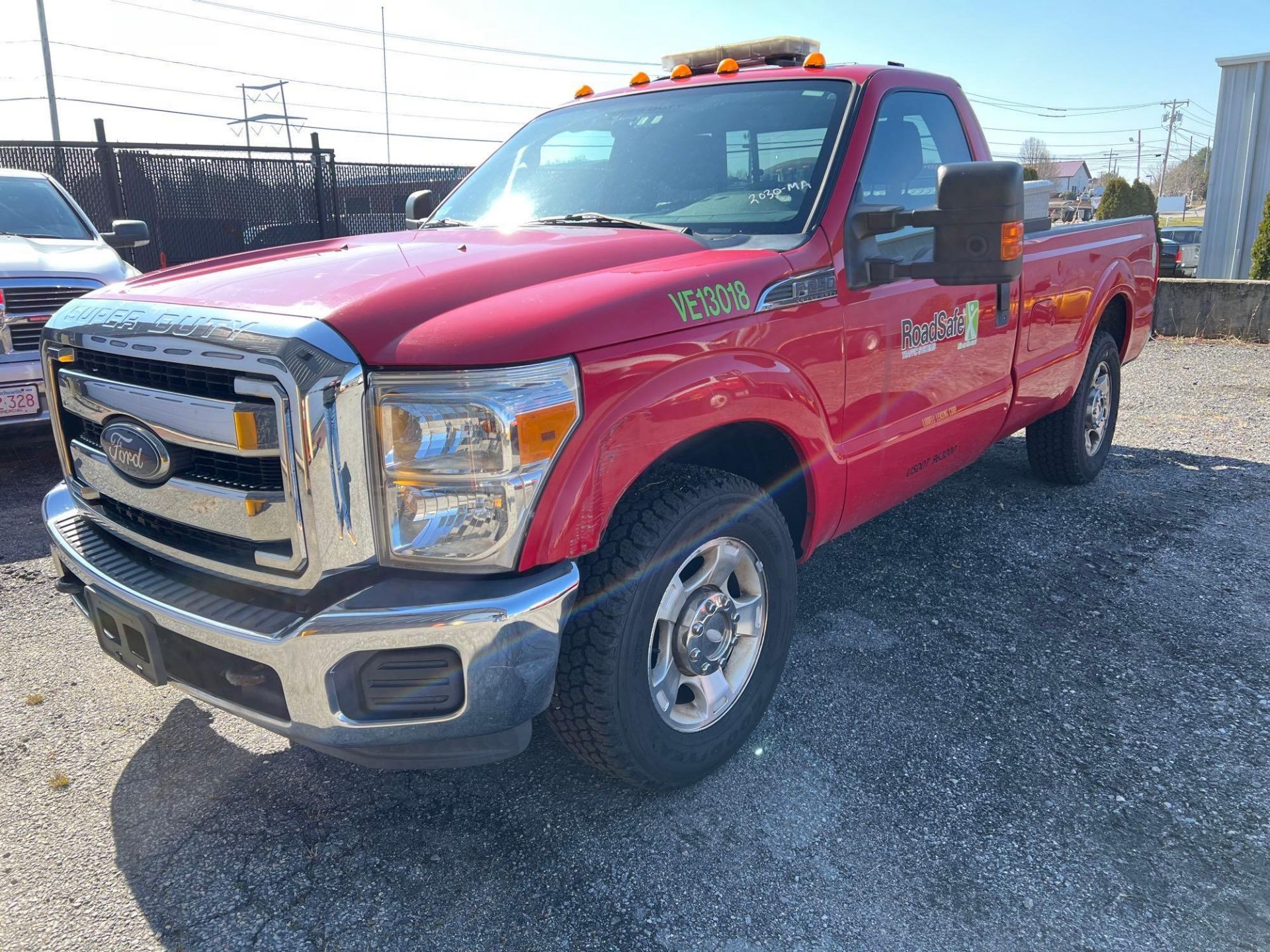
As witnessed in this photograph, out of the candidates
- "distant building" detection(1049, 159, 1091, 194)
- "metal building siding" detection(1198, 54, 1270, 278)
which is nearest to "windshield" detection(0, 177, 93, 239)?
"metal building siding" detection(1198, 54, 1270, 278)

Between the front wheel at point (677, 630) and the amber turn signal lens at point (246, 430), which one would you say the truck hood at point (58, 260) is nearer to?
the amber turn signal lens at point (246, 430)

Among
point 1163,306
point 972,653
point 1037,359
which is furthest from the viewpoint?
point 1163,306

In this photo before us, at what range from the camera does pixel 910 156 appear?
133 inches

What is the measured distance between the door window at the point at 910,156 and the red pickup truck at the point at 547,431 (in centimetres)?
2

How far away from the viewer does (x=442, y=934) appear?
2092 millimetres

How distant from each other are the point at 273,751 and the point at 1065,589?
3.12 metres

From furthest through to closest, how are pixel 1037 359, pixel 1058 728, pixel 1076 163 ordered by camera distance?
Answer: pixel 1076 163
pixel 1037 359
pixel 1058 728

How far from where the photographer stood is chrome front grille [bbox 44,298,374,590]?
6.25 feet

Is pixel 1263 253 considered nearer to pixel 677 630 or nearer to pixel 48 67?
pixel 677 630

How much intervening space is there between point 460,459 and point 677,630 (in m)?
0.83

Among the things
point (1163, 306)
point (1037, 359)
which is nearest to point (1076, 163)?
point (1163, 306)

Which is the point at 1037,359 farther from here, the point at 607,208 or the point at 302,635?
the point at 302,635

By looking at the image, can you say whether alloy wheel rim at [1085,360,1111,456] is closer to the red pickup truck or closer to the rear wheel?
the rear wheel

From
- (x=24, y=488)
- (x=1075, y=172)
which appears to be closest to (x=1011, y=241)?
(x=24, y=488)
